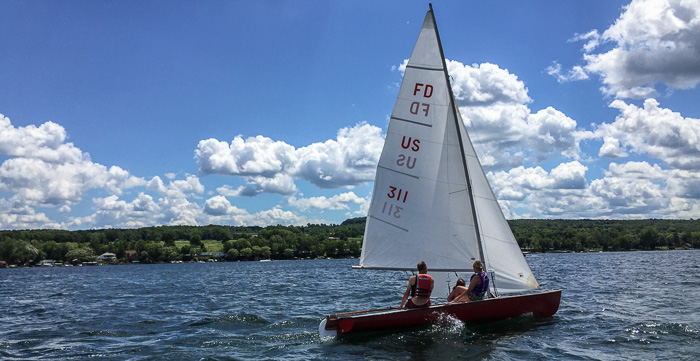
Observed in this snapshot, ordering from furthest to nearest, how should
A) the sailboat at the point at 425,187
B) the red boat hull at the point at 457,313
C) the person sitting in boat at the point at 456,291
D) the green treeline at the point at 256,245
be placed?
the green treeline at the point at 256,245 → the sailboat at the point at 425,187 → the person sitting in boat at the point at 456,291 → the red boat hull at the point at 457,313

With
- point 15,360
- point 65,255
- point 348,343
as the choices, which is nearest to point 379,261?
point 348,343

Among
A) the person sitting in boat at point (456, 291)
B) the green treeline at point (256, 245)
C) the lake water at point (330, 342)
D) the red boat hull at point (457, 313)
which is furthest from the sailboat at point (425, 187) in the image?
→ the green treeline at point (256, 245)

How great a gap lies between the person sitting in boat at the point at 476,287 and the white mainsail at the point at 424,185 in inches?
20.6

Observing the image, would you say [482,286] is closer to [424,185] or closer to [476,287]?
[476,287]

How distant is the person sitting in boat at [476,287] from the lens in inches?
591

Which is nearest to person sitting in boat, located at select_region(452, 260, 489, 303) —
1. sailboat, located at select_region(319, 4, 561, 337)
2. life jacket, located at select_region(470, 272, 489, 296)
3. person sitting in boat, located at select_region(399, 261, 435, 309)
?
life jacket, located at select_region(470, 272, 489, 296)

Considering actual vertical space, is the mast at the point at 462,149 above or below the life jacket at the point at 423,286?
above

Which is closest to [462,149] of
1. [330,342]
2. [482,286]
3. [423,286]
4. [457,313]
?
[482,286]

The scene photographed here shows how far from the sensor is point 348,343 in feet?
43.4

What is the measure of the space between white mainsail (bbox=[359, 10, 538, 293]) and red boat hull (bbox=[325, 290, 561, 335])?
1.31 m

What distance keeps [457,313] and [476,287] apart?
4.16 feet

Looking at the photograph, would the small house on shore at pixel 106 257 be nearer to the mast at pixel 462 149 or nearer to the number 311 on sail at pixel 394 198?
the number 311 on sail at pixel 394 198

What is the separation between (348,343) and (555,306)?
314 inches

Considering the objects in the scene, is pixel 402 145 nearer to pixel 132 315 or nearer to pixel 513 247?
A: pixel 513 247
